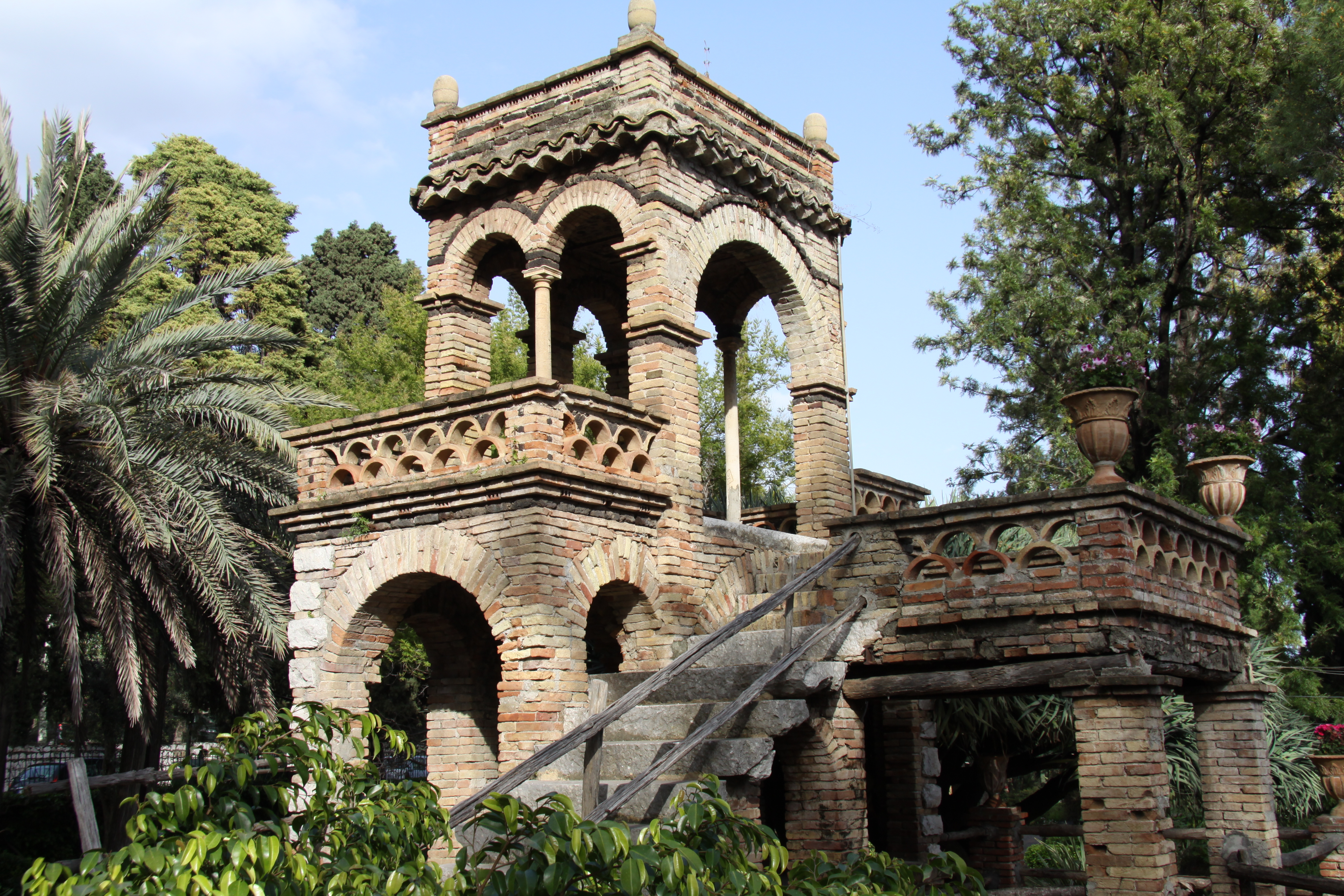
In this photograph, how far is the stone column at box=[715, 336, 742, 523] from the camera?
11484 millimetres

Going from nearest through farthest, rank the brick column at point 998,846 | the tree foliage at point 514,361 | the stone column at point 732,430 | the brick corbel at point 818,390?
the brick corbel at point 818,390 → the stone column at point 732,430 → the brick column at point 998,846 → the tree foliage at point 514,361

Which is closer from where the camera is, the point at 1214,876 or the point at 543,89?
the point at 1214,876

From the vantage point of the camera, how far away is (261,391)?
13.5 metres

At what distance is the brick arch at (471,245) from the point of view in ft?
34.9

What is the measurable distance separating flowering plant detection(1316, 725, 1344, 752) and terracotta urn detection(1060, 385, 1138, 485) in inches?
258

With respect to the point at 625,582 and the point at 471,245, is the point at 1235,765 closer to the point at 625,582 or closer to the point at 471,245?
the point at 625,582

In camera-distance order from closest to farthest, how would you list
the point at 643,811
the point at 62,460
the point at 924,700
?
the point at 643,811 < the point at 924,700 < the point at 62,460

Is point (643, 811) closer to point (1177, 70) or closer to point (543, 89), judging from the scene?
point (543, 89)

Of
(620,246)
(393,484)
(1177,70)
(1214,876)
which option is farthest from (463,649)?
(1177,70)

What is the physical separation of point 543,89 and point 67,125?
202 inches

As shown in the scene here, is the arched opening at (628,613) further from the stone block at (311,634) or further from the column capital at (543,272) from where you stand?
the column capital at (543,272)

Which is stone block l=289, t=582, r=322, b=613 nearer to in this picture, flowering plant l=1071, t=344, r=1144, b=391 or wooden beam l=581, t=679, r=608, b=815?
wooden beam l=581, t=679, r=608, b=815

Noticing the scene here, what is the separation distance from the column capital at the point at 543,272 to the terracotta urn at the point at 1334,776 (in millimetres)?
8221

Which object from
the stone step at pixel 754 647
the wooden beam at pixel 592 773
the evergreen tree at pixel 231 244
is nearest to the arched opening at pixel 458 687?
the stone step at pixel 754 647
